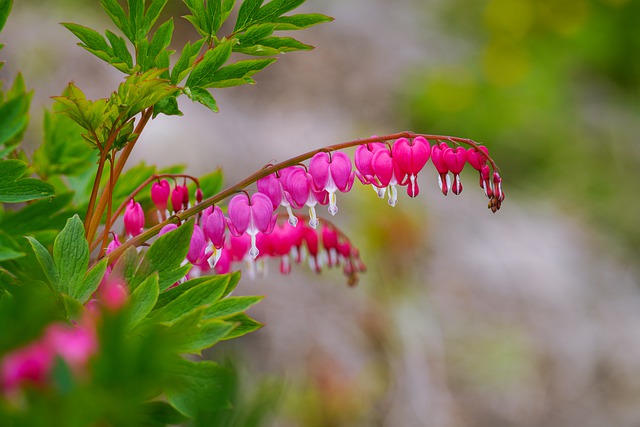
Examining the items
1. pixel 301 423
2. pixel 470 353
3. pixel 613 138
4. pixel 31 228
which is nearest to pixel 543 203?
pixel 613 138

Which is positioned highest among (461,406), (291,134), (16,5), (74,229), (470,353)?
(16,5)

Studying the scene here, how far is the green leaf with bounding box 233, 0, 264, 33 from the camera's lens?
743 mm

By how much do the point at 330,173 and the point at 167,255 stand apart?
253mm

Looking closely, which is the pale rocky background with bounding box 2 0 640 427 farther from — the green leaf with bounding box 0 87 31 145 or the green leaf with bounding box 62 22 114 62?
the green leaf with bounding box 62 22 114 62

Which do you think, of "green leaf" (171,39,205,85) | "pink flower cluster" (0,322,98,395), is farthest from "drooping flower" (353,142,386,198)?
"pink flower cluster" (0,322,98,395)

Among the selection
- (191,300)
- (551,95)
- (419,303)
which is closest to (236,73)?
(191,300)

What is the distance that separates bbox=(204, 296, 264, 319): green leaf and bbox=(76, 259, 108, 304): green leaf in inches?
4.0

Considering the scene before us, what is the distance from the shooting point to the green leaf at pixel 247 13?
29.3 inches

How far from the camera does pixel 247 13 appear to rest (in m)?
0.75

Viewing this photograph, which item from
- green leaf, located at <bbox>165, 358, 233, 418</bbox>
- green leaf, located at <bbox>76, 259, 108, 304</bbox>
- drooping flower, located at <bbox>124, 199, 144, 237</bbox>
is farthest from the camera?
drooping flower, located at <bbox>124, 199, 144, 237</bbox>

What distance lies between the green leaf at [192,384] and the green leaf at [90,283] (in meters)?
0.13

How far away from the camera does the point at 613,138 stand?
17.1 ft

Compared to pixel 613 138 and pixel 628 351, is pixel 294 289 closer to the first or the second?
pixel 628 351

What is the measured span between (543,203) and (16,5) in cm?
340
